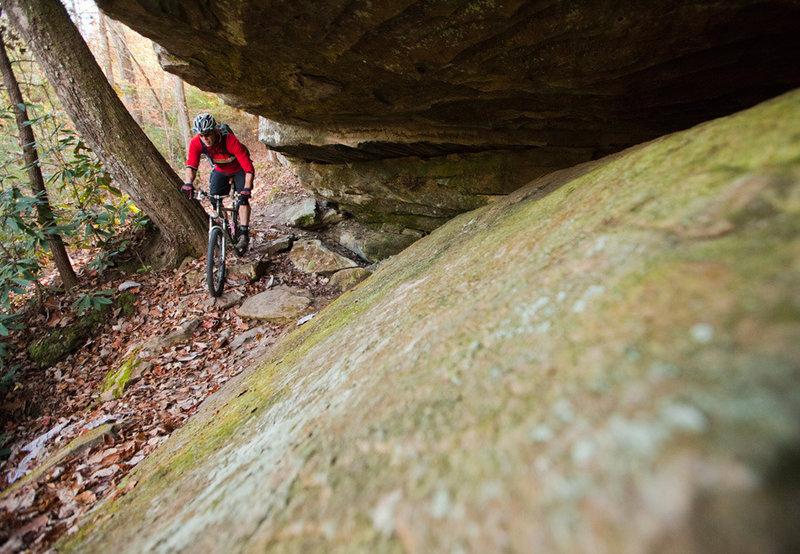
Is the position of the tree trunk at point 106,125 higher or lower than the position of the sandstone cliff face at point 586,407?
higher

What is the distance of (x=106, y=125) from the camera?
539cm

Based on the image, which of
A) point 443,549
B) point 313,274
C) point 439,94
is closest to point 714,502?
point 443,549

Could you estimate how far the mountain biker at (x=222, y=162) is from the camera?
16.5 feet

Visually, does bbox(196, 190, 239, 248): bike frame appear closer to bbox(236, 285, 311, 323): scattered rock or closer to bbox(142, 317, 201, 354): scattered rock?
bbox(236, 285, 311, 323): scattered rock

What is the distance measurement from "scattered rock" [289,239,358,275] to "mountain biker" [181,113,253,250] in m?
0.92

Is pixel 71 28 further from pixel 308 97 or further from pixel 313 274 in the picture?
pixel 313 274

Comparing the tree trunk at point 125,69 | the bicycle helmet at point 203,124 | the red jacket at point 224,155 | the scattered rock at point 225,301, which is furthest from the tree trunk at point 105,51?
the scattered rock at point 225,301

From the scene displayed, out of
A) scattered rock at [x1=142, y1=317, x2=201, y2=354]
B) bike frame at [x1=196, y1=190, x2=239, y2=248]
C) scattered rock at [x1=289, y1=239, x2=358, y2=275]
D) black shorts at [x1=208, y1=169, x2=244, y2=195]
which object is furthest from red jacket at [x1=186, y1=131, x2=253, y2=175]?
scattered rock at [x1=142, y1=317, x2=201, y2=354]

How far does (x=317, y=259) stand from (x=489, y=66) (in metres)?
4.30

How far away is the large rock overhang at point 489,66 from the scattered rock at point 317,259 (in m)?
2.07

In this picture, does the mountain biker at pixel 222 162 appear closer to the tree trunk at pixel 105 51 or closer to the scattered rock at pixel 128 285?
the scattered rock at pixel 128 285

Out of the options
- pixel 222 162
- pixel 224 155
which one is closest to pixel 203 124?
pixel 224 155

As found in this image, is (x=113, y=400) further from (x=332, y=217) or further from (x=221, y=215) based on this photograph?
(x=332, y=217)

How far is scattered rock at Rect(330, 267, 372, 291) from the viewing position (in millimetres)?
5867
